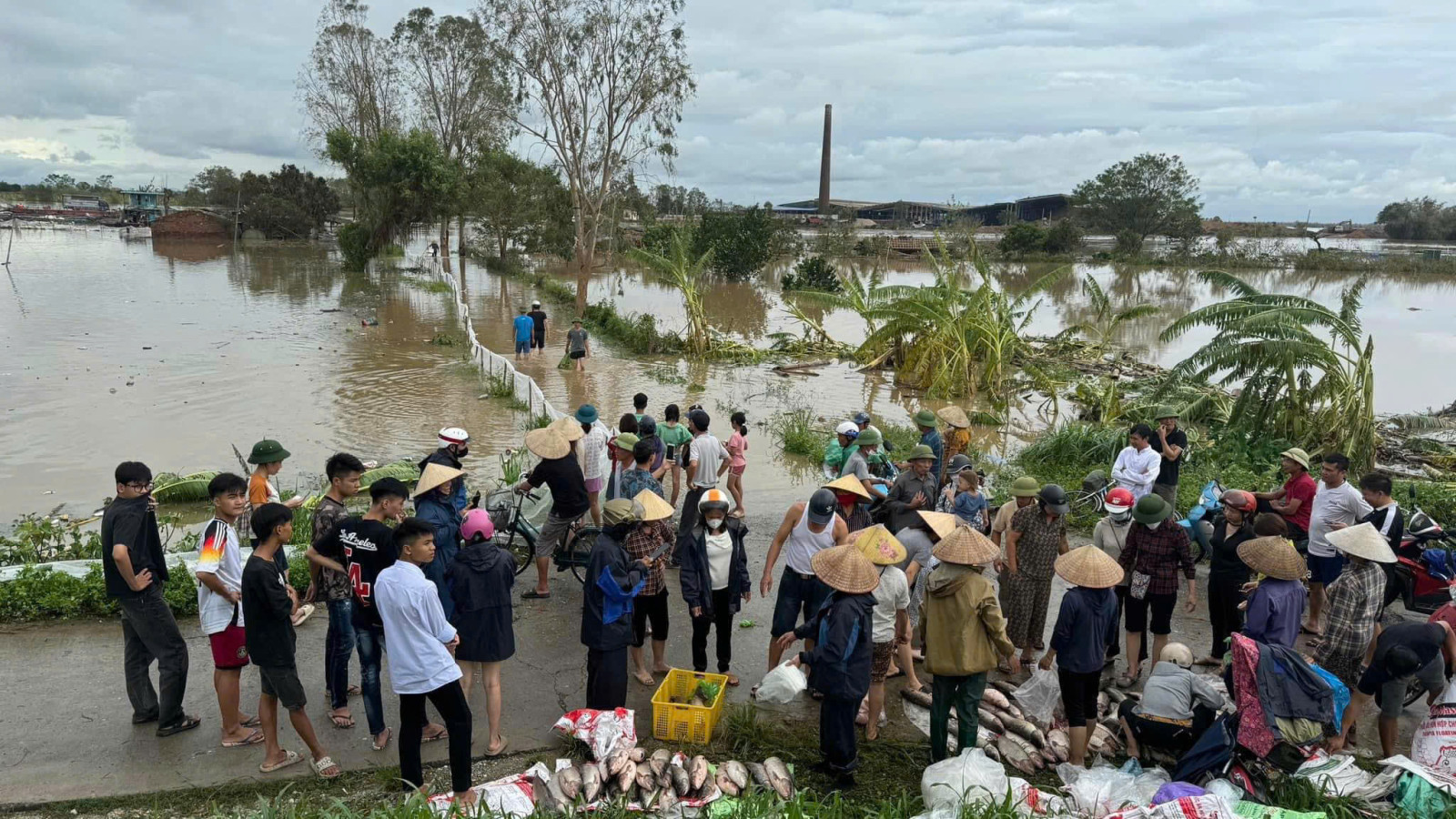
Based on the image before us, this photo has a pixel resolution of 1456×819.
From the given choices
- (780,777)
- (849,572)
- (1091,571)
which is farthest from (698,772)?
(1091,571)

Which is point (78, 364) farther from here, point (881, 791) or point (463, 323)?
point (881, 791)

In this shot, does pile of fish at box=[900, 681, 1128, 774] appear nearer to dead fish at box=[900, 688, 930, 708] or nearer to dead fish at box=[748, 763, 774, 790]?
dead fish at box=[900, 688, 930, 708]

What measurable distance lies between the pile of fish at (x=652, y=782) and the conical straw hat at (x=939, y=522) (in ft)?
6.31

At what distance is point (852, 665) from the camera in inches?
182

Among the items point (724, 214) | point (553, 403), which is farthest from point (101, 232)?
point (553, 403)

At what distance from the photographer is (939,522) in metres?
5.75

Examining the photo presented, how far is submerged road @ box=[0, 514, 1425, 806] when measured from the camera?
462 cm

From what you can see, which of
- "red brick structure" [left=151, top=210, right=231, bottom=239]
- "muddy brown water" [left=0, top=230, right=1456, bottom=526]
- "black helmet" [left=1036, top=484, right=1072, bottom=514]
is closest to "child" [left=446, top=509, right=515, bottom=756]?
"black helmet" [left=1036, top=484, right=1072, bottom=514]

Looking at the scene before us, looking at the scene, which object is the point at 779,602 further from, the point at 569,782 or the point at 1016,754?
the point at 569,782

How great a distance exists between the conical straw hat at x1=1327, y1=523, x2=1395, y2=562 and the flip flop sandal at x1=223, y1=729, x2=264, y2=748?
6.47m

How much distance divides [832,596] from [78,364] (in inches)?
737

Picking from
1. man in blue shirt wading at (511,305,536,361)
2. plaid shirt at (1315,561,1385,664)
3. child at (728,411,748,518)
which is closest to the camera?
plaid shirt at (1315,561,1385,664)

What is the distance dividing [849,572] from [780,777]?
44.4 inches

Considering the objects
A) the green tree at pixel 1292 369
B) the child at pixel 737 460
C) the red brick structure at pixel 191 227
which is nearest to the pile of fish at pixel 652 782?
the child at pixel 737 460
